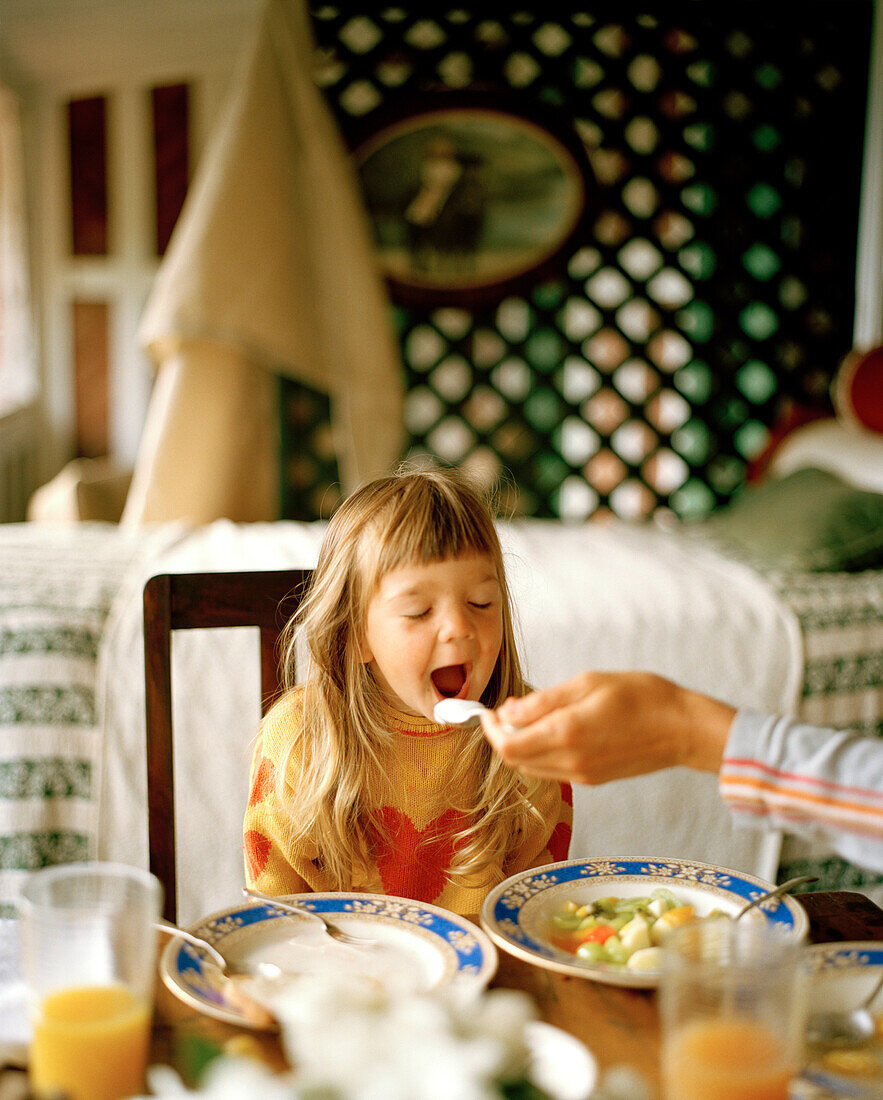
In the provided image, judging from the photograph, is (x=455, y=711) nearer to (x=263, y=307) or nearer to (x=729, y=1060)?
(x=729, y=1060)

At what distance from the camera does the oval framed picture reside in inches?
104

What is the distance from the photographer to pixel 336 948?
0.61 meters

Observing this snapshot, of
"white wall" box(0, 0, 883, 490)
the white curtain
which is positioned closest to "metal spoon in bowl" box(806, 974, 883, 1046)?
the white curtain

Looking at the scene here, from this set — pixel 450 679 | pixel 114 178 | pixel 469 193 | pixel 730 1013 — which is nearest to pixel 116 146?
pixel 114 178

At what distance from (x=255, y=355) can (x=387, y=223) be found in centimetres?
65

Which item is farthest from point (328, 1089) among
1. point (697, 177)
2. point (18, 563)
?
point (697, 177)

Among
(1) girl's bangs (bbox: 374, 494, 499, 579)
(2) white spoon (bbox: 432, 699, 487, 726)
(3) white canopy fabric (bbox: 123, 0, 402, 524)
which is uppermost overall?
(3) white canopy fabric (bbox: 123, 0, 402, 524)

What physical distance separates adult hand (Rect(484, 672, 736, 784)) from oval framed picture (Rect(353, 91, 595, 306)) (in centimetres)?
225

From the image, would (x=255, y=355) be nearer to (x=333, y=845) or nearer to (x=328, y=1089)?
(x=333, y=845)

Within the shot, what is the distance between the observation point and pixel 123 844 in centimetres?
134

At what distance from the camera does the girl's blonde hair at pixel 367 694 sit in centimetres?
85

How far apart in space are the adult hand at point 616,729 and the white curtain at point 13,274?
116 inches

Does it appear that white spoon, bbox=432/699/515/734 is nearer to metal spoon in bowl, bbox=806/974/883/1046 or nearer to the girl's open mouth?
the girl's open mouth

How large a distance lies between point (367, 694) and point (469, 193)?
2091 millimetres
